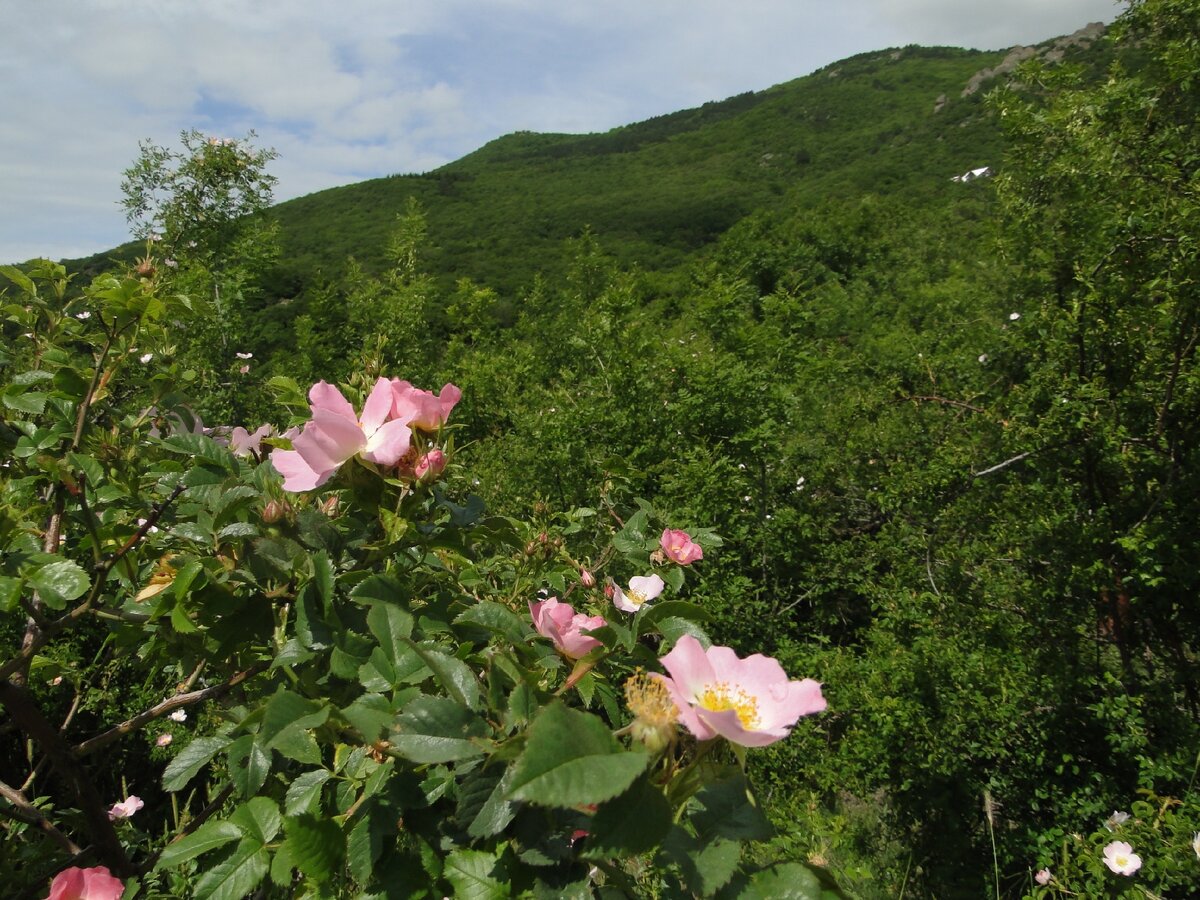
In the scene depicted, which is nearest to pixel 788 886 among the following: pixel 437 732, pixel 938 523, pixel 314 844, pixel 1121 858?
pixel 437 732

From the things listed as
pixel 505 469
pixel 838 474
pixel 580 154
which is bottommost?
pixel 838 474

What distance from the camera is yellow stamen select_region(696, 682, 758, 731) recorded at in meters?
0.68

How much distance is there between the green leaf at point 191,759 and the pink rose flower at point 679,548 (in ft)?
2.46

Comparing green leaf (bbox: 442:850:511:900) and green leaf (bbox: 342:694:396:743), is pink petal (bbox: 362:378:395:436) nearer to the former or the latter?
green leaf (bbox: 342:694:396:743)

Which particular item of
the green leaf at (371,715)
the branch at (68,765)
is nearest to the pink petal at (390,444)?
the green leaf at (371,715)

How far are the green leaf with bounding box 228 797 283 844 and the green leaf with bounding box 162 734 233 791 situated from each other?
0.09 meters

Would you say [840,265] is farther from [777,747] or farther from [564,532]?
[564,532]

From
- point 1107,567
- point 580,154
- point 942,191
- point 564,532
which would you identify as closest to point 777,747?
point 1107,567

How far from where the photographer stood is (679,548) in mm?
1313

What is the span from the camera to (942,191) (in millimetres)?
27438

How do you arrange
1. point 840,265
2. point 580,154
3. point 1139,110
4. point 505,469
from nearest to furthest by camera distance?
point 1139,110 → point 505,469 → point 840,265 → point 580,154

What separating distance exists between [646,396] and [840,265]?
18.0m

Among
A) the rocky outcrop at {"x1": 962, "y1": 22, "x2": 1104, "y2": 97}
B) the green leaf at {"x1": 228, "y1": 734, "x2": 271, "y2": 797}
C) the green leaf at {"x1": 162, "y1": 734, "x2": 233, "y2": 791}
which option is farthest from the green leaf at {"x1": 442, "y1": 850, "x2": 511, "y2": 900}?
the rocky outcrop at {"x1": 962, "y1": 22, "x2": 1104, "y2": 97}

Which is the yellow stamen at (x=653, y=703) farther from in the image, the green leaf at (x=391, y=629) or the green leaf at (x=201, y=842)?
the green leaf at (x=201, y=842)
